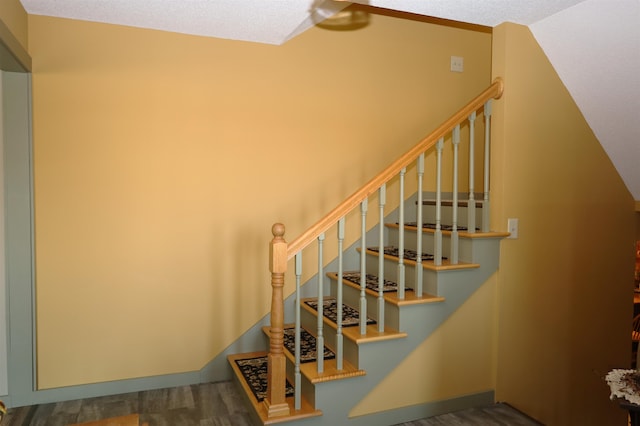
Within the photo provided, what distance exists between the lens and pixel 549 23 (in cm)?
288

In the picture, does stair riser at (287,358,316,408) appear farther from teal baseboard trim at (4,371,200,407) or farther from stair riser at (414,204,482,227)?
stair riser at (414,204,482,227)

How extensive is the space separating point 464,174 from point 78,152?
3.02m

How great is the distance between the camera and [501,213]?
9.86 ft

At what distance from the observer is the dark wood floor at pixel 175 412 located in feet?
8.95

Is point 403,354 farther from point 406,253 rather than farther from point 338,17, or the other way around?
point 338,17

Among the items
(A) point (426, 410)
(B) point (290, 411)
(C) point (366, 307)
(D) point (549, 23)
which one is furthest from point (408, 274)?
(D) point (549, 23)

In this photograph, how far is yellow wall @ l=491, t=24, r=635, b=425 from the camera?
302cm

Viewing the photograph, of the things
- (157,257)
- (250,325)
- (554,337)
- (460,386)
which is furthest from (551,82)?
(157,257)

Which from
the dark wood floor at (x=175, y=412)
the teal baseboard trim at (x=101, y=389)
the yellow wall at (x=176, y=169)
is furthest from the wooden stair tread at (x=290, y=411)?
the yellow wall at (x=176, y=169)

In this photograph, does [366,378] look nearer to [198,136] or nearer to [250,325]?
[250,325]

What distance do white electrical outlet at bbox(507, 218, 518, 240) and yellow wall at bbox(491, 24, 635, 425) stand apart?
0.11 feet

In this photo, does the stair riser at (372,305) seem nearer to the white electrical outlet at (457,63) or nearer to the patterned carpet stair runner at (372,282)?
the patterned carpet stair runner at (372,282)

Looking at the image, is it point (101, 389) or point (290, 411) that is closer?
point (290, 411)

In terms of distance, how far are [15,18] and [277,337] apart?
2284 millimetres
